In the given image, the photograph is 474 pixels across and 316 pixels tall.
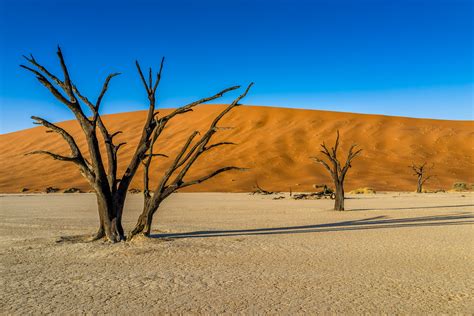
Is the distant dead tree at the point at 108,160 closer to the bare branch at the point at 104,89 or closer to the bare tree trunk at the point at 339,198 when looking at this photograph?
the bare branch at the point at 104,89

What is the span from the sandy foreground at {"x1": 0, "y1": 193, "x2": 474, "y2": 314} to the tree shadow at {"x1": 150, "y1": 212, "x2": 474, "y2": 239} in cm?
14

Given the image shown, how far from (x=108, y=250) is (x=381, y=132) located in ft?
205

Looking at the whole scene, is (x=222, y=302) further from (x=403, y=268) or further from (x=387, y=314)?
(x=403, y=268)

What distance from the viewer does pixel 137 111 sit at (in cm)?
10831

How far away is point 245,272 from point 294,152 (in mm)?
52636

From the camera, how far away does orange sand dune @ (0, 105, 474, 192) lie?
49625 millimetres

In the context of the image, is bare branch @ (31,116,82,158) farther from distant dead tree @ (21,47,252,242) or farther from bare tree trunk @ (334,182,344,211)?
bare tree trunk @ (334,182,344,211)

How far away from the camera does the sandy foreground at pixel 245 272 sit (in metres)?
5.61

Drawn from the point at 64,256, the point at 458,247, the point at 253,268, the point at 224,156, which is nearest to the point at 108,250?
the point at 64,256

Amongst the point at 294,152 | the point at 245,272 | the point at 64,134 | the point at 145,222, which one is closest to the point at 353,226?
the point at 145,222

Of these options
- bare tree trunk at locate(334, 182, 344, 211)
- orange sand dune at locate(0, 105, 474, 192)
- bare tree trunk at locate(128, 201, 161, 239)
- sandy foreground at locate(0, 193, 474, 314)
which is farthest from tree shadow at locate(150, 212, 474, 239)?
orange sand dune at locate(0, 105, 474, 192)

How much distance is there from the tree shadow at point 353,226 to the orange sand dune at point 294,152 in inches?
1092

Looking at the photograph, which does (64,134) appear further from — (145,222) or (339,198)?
(339,198)

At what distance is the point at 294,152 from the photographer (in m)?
59.5
